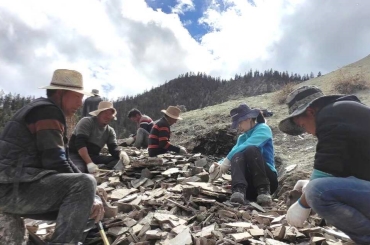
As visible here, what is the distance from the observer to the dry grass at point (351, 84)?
12.1 metres

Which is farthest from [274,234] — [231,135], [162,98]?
[162,98]

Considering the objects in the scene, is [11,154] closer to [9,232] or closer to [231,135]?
[9,232]

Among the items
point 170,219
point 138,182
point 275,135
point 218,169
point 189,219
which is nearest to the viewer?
point 170,219

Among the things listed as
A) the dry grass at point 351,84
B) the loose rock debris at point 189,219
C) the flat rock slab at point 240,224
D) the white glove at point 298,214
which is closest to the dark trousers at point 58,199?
the loose rock debris at point 189,219

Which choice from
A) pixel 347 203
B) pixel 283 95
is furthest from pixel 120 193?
pixel 283 95

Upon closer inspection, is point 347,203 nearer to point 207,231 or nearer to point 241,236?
point 241,236

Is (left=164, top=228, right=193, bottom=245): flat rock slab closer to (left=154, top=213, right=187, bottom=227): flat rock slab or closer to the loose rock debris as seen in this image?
the loose rock debris

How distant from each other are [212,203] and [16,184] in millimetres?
2543

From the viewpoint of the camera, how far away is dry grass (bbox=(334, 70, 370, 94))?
1205 centimetres

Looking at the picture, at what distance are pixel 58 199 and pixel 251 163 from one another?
109 inches

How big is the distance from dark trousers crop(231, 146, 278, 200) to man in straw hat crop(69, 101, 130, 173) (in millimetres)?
2849

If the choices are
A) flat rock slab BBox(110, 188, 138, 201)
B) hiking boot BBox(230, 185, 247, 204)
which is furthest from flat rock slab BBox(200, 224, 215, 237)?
flat rock slab BBox(110, 188, 138, 201)

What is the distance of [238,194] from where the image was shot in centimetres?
462

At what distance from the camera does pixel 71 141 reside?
22.0 feet
